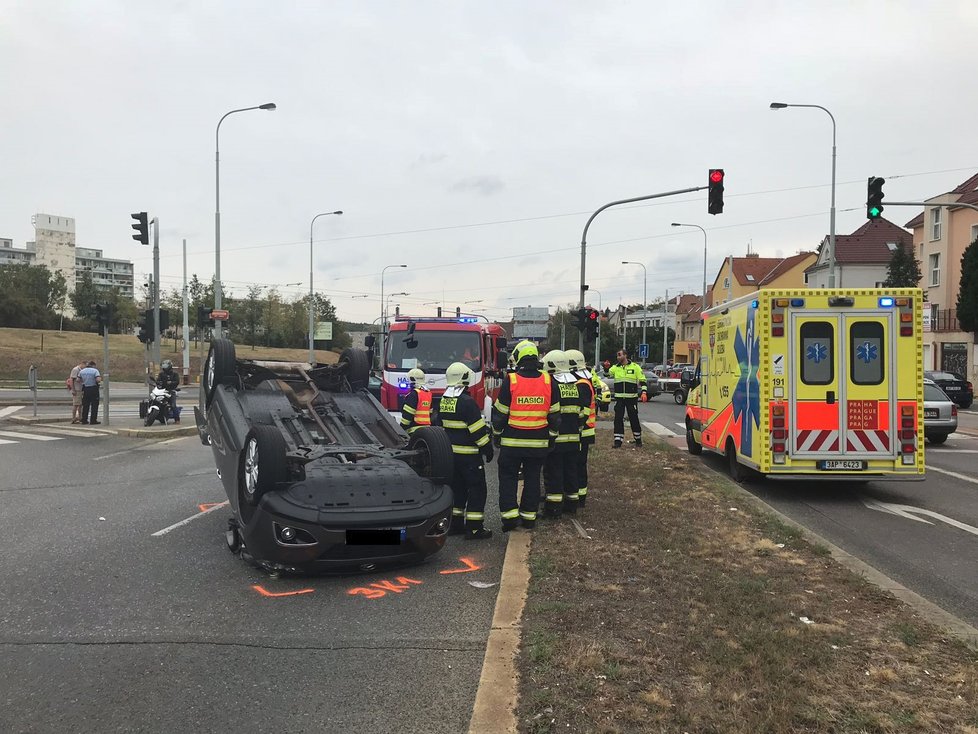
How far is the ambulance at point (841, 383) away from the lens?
916cm

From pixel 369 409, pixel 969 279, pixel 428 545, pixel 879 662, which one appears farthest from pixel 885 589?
pixel 969 279

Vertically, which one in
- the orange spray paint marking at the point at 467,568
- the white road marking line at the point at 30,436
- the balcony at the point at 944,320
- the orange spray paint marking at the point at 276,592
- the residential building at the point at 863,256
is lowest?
the white road marking line at the point at 30,436

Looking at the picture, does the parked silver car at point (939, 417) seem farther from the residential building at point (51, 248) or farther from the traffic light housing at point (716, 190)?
the residential building at point (51, 248)

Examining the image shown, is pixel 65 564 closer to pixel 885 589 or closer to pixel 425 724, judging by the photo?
pixel 425 724

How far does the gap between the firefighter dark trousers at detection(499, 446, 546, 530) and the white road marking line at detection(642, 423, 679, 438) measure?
35.0ft

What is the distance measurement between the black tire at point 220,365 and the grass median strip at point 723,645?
3473mm

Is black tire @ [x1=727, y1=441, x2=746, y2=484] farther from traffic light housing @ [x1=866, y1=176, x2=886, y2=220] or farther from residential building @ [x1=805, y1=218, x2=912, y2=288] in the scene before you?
residential building @ [x1=805, y1=218, x2=912, y2=288]

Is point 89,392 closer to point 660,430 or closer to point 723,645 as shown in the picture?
point 660,430

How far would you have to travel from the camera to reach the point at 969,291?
36.7 metres

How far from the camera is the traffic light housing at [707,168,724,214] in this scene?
18203mm

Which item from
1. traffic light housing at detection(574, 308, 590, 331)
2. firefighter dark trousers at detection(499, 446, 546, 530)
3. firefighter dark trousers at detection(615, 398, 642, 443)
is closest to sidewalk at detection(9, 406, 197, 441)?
firefighter dark trousers at detection(615, 398, 642, 443)

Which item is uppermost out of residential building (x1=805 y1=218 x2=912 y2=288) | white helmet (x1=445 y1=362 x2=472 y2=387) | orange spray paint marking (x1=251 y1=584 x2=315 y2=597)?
residential building (x1=805 y1=218 x2=912 y2=288)

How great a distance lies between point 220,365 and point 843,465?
7016 millimetres

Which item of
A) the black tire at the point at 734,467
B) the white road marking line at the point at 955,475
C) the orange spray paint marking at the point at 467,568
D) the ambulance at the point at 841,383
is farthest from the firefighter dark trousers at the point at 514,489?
the white road marking line at the point at 955,475
